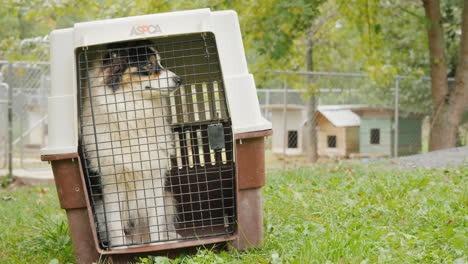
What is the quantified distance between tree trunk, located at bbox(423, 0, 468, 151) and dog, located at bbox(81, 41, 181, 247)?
6.04m

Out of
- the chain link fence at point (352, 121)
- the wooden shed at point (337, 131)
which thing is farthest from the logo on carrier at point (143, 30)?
the wooden shed at point (337, 131)

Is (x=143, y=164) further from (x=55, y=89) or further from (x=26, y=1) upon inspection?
(x=26, y=1)

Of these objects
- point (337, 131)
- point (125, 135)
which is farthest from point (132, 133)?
point (337, 131)

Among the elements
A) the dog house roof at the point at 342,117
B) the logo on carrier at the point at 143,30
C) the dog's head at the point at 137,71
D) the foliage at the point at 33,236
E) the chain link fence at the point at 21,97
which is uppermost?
the logo on carrier at the point at 143,30

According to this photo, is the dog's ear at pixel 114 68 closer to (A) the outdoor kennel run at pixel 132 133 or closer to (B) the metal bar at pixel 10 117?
(A) the outdoor kennel run at pixel 132 133

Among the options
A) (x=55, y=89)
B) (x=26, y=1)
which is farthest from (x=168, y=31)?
(x=26, y=1)

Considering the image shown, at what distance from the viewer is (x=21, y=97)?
778cm

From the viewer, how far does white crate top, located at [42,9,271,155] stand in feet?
8.40

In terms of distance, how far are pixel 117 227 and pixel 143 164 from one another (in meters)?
0.37

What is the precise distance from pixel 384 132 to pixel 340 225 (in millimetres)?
7575

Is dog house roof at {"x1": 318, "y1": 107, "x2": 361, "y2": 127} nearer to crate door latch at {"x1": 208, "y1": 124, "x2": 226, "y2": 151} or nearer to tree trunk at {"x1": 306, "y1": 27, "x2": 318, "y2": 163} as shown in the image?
tree trunk at {"x1": 306, "y1": 27, "x2": 318, "y2": 163}

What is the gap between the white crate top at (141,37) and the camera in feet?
8.40

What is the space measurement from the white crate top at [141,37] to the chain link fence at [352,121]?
683 cm

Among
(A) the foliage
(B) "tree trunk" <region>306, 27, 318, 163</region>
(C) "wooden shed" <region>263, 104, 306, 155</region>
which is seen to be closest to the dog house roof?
(B) "tree trunk" <region>306, 27, 318, 163</region>
